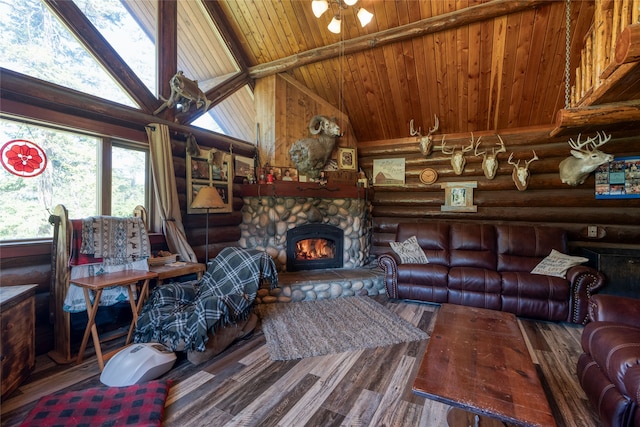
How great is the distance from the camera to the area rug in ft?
8.57

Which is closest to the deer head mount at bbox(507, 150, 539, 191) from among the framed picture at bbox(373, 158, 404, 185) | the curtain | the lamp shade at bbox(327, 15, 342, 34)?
the framed picture at bbox(373, 158, 404, 185)

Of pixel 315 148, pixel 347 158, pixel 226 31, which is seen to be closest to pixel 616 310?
pixel 315 148

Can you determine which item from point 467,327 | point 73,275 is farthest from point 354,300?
point 73,275

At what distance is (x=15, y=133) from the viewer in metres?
2.29

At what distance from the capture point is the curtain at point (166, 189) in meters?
3.14

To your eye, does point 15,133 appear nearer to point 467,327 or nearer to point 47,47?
point 47,47

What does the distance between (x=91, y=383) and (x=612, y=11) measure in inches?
212

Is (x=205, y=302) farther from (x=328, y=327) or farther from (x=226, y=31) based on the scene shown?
(x=226, y=31)

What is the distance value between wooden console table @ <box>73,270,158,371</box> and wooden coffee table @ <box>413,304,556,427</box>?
236 centimetres

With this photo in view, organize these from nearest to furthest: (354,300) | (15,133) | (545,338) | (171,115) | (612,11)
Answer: (15,133), (612,11), (545,338), (171,115), (354,300)

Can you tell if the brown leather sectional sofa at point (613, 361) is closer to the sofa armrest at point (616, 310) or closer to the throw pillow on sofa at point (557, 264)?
the sofa armrest at point (616, 310)

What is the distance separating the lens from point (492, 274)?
11.6ft

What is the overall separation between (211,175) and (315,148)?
170 centimetres

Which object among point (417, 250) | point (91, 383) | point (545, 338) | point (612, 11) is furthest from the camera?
point (417, 250)
